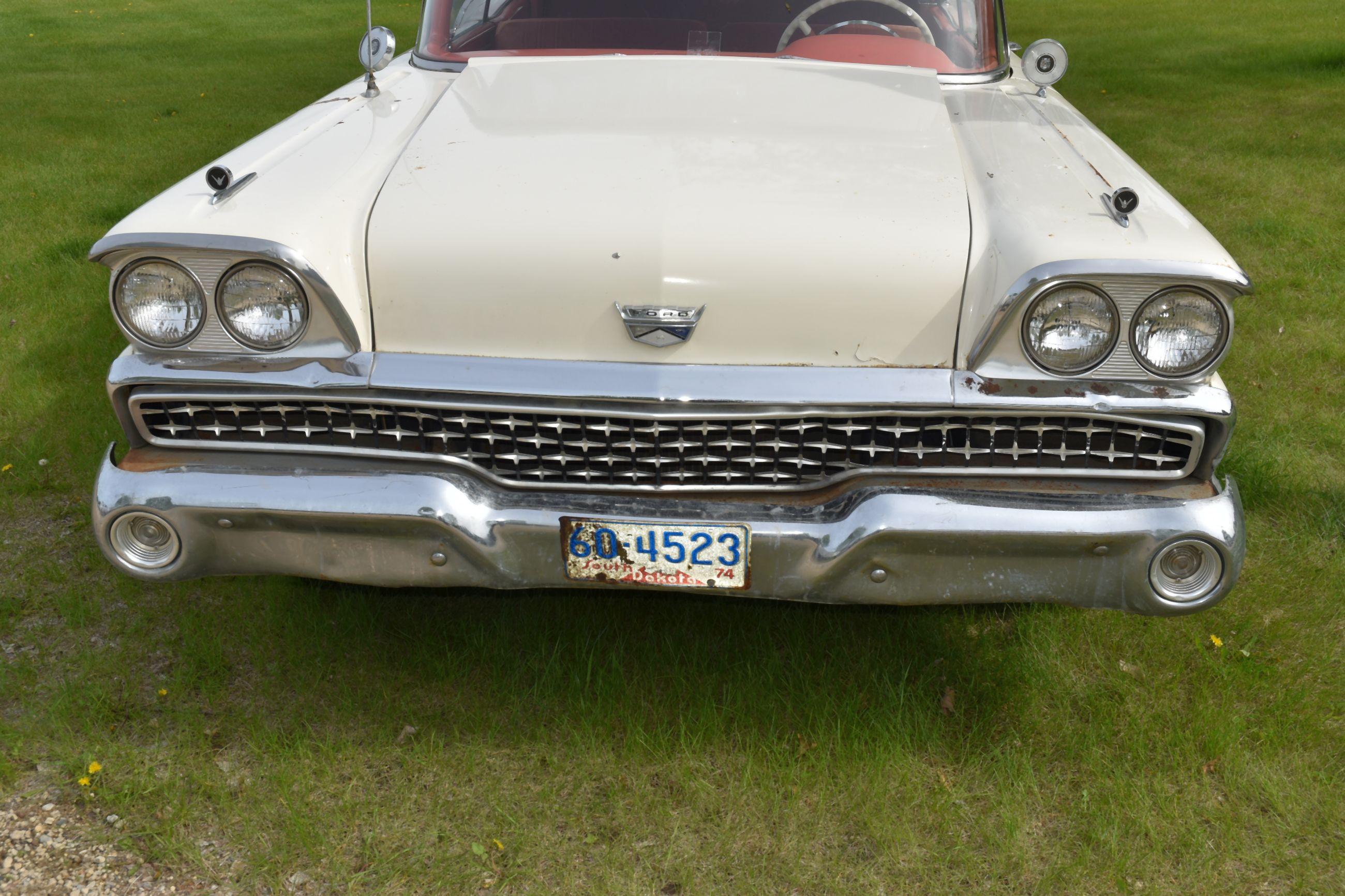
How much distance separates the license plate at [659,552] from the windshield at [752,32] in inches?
66.9

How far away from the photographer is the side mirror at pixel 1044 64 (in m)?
3.33

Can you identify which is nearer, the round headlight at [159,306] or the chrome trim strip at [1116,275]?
the chrome trim strip at [1116,275]

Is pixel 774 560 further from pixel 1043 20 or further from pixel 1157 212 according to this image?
pixel 1043 20

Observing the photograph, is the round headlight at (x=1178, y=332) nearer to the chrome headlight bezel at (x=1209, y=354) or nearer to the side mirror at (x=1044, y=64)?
the chrome headlight bezel at (x=1209, y=354)

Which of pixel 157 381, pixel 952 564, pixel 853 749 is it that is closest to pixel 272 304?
pixel 157 381

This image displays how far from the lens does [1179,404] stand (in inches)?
83.1

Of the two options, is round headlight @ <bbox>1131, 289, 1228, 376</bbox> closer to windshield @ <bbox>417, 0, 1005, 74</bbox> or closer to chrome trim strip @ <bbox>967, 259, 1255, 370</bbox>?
chrome trim strip @ <bbox>967, 259, 1255, 370</bbox>

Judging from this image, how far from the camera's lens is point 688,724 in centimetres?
265

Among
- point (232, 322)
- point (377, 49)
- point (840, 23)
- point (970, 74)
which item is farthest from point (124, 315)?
point (970, 74)

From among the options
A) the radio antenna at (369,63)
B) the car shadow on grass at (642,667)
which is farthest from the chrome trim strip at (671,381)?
the radio antenna at (369,63)

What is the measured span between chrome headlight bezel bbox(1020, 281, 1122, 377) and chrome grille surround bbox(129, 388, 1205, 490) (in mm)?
89

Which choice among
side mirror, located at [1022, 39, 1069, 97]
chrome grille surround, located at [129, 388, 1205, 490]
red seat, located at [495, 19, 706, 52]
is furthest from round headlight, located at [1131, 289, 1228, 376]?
red seat, located at [495, 19, 706, 52]

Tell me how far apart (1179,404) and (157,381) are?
6.53 feet

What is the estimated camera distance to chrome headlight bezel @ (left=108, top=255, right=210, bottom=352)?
2.19 m
